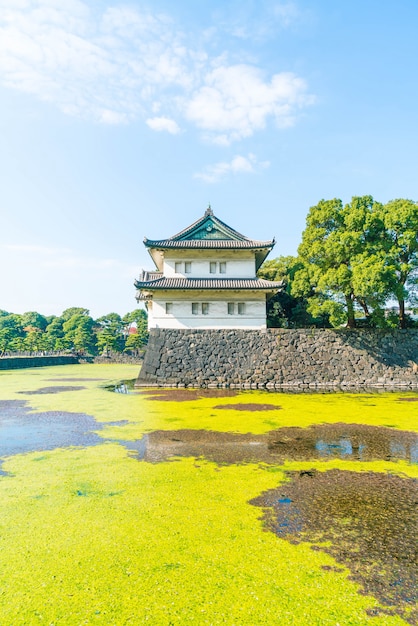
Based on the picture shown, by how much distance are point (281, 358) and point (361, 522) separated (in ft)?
41.7

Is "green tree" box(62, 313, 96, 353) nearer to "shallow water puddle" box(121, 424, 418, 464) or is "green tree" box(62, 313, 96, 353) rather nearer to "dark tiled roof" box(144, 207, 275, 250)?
"dark tiled roof" box(144, 207, 275, 250)

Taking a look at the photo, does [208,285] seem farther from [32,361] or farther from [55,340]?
[55,340]

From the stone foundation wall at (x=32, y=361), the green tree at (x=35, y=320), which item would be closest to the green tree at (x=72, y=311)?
the green tree at (x=35, y=320)

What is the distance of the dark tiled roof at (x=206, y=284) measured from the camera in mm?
16672

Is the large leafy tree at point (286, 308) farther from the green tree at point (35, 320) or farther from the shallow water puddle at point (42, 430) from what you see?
the green tree at point (35, 320)

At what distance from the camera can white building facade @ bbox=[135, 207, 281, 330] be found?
17.3 meters

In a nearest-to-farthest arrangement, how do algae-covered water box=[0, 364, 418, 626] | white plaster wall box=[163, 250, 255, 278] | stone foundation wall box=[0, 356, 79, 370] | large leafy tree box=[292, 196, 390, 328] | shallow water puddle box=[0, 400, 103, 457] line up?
algae-covered water box=[0, 364, 418, 626] < shallow water puddle box=[0, 400, 103, 457] < large leafy tree box=[292, 196, 390, 328] < white plaster wall box=[163, 250, 255, 278] < stone foundation wall box=[0, 356, 79, 370]

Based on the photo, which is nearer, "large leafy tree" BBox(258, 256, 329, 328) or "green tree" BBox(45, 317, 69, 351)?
"large leafy tree" BBox(258, 256, 329, 328)

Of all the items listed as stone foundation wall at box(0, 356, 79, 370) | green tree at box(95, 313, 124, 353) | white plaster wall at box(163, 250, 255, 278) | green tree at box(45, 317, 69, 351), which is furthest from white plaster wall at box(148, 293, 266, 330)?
green tree at box(45, 317, 69, 351)

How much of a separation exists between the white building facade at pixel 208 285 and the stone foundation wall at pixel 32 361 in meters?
15.3

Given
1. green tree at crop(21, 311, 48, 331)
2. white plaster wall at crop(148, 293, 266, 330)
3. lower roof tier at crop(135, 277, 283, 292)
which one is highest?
green tree at crop(21, 311, 48, 331)

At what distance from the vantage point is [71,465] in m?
5.05

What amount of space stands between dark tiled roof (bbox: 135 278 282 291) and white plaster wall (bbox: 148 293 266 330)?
589 millimetres

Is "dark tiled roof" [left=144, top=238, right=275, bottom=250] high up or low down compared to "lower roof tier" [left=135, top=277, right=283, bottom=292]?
up
